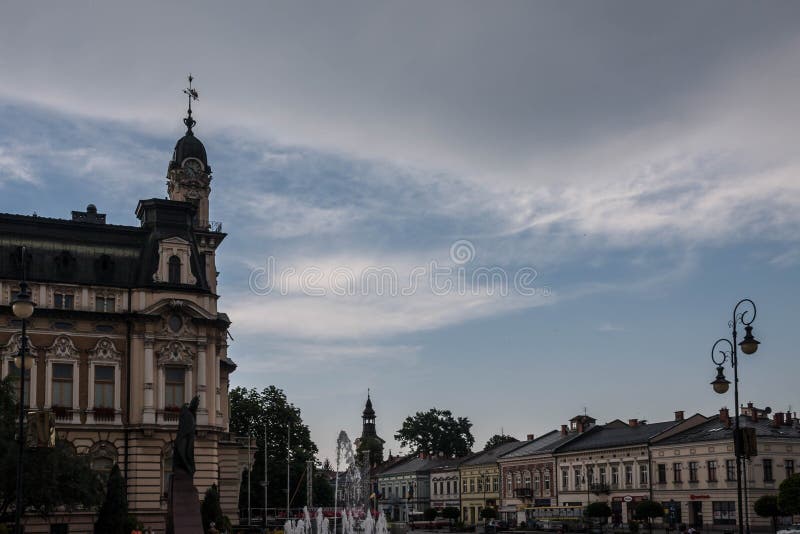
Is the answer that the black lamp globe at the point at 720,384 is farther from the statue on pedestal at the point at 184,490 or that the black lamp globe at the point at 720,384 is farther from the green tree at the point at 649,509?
the green tree at the point at 649,509

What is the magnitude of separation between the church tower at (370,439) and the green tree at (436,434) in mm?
11612

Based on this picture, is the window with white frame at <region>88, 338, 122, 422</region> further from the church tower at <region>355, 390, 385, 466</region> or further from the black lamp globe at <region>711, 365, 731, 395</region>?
the church tower at <region>355, 390, 385, 466</region>

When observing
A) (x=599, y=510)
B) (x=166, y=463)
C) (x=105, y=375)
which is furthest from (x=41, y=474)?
(x=599, y=510)

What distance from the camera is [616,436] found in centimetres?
9781

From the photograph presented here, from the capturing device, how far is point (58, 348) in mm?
55438

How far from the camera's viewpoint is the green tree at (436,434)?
168m

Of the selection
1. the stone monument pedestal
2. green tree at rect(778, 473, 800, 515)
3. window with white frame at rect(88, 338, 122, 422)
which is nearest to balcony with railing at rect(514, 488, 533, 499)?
green tree at rect(778, 473, 800, 515)

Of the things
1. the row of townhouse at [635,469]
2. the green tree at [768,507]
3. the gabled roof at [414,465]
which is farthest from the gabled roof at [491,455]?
the green tree at [768,507]

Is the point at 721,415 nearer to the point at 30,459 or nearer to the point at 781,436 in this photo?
the point at 781,436

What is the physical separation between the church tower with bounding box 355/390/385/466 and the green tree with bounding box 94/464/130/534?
435 feet

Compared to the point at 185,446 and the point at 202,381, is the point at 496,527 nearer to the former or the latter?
the point at 202,381

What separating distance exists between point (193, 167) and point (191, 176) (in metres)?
0.66

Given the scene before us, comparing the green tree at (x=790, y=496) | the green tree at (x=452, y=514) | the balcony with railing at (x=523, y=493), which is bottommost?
the green tree at (x=452, y=514)

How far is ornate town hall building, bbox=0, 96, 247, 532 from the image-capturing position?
55094mm
